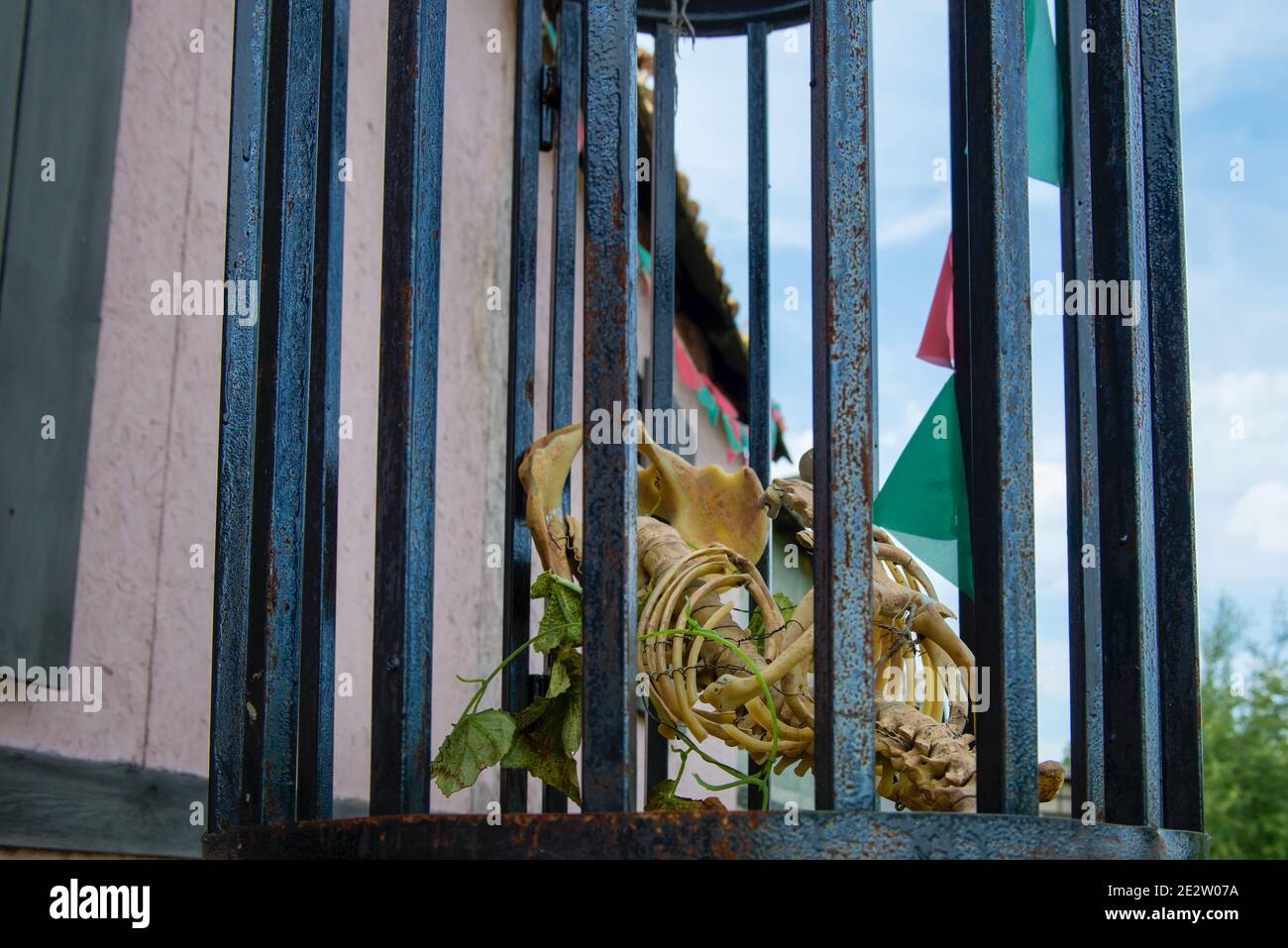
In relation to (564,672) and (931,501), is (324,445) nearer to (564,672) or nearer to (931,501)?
(564,672)

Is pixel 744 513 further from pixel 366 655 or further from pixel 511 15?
pixel 511 15

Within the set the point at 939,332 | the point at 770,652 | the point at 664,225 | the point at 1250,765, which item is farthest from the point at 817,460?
the point at 1250,765

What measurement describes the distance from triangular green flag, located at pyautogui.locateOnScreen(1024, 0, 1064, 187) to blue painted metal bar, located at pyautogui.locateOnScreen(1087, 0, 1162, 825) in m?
0.21

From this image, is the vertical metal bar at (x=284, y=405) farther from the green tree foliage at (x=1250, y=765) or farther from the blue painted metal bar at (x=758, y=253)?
the green tree foliage at (x=1250, y=765)

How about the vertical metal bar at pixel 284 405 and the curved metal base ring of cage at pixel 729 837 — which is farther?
the vertical metal bar at pixel 284 405

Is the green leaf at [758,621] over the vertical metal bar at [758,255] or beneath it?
beneath

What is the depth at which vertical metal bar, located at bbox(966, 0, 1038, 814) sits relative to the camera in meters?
1.16

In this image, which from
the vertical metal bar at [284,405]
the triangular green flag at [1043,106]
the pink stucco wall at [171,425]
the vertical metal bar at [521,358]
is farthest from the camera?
the pink stucco wall at [171,425]

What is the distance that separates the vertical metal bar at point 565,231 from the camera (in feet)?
6.29

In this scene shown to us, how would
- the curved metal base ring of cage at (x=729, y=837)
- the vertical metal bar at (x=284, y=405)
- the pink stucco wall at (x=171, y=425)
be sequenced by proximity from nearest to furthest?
the curved metal base ring of cage at (x=729, y=837)
the vertical metal bar at (x=284, y=405)
the pink stucco wall at (x=171, y=425)

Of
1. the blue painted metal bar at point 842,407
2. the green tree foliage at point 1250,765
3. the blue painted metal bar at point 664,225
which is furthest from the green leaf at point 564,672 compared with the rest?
the green tree foliage at point 1250,765

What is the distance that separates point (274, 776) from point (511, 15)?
10.4 ft

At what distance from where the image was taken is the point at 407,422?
48.6 inches

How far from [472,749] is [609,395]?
39 cm
